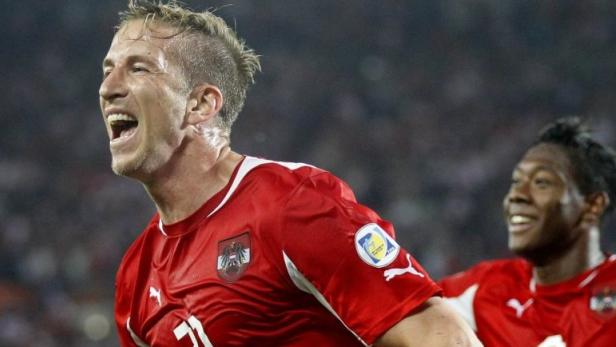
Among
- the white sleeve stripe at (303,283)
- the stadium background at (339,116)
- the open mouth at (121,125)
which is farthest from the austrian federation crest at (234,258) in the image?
the stadium background at (339,116)

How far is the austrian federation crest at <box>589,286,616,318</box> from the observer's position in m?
3.48

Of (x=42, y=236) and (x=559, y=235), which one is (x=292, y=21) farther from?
(x=559, y=235)

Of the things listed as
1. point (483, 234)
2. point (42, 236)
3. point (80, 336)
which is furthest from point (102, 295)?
point (483, 234)

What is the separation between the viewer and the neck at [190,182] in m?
2.54

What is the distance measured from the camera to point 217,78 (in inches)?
105

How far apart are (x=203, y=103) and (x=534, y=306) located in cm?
178

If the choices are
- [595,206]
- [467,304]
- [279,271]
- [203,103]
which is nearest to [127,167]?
[203,103]

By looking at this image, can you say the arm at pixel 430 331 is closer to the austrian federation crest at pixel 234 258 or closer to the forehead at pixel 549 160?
the austrian federation crest at pixel 234 258

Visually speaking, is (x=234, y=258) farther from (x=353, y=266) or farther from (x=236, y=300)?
(x=353, y=266)

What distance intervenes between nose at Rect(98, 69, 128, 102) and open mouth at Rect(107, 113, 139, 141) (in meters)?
0.05

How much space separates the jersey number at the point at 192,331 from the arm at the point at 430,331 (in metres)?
0.46

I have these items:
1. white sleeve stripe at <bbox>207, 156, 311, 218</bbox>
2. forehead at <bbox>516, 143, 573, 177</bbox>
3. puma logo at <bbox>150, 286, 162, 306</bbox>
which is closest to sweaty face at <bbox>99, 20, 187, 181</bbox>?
white sleeve stripe at <bbox>207, 156, 311, 218</bbox>

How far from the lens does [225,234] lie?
7.76ft

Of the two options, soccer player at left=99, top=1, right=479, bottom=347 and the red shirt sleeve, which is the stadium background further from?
the red shirt sleeve
